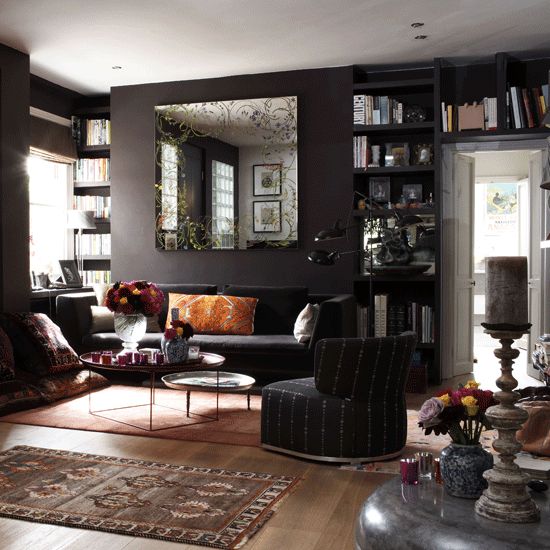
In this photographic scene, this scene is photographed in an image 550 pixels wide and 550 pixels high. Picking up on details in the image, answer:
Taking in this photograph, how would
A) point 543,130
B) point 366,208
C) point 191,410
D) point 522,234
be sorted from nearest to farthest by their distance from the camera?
point 191,410
point 543,130
point 366,208
point 522,234

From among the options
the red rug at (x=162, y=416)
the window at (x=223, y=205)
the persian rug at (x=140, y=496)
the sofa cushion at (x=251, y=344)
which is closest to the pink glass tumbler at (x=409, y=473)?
the persian rug at (x=140, y=496)

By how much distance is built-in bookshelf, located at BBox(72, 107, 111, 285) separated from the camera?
7.70 metres

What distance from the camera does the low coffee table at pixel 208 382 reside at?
4926mm

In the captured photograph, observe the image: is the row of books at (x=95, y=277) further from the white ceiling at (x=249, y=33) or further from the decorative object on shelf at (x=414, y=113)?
the decorative object on shelf at (x=414, y=113)

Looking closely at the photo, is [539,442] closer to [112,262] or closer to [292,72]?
[292,72]

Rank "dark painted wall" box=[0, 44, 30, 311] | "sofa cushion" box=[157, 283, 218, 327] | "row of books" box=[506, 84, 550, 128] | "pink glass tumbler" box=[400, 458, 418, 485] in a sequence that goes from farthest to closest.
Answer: "sofa cushion" box=[157, 283, 218, 327] → "row of books" box=[506, 84, 550, 128] → "dark painted wall" box=[0, 44, 30, 311] → "pink glass tumbler" box=[400, 458, 418, 485]

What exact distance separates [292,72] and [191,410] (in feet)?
11.1

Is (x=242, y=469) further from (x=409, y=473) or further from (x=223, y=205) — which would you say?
(x=223, y=205)

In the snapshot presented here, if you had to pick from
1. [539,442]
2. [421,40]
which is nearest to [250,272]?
[421,40]

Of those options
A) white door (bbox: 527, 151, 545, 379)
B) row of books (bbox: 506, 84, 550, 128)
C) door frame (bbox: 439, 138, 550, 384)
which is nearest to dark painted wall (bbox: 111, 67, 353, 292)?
door frame (bbox: 439, 138, 550, 384)

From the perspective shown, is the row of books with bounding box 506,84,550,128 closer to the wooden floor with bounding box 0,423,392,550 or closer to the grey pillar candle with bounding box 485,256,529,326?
the wooden floor with bounding box 0,423,392,550

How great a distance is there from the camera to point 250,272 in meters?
A: 7.12

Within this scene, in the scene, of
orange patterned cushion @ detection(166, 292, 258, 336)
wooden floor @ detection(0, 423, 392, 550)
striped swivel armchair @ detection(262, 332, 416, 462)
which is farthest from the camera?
orange patterned cushion @ detection(166, 292, 258, 336)

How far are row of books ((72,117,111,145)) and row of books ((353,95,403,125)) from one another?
266 cm
